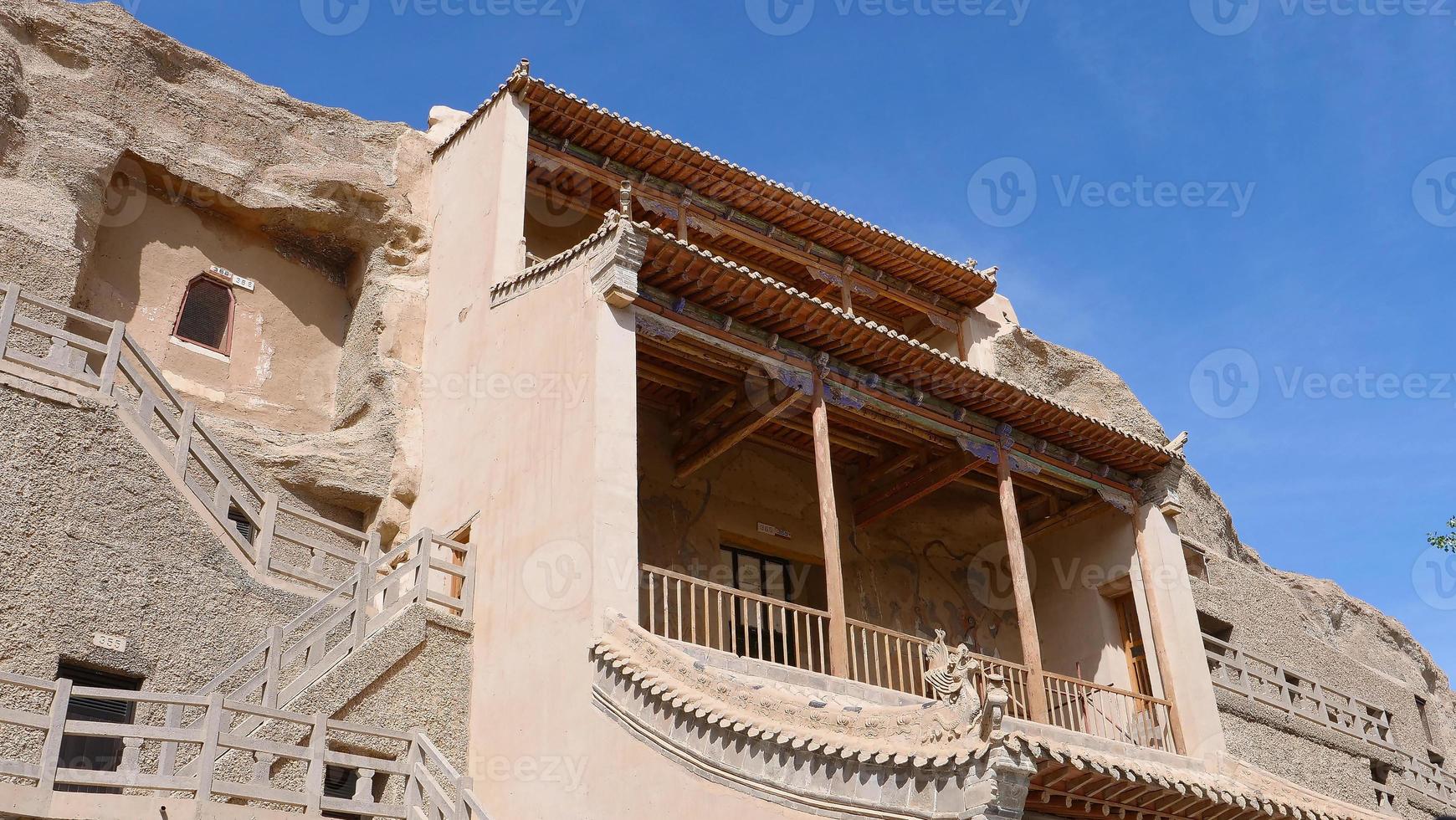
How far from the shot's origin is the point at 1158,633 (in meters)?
16.3

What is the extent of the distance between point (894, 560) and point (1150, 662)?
3.81 meters

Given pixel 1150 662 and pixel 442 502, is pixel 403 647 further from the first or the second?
pixel 1150 662

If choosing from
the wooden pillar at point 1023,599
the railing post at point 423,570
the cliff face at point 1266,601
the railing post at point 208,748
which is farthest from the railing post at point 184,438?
the cliff face at point 1266,601

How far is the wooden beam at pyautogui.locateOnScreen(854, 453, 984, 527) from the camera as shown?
651 inches

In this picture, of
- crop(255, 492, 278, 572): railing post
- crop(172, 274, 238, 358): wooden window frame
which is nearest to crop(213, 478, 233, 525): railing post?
crop(255, 492, 278, 572): railing post

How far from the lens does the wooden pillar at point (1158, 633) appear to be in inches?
619

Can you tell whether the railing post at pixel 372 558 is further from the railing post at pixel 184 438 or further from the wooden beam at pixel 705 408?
the wooden beam at pixel 705 408

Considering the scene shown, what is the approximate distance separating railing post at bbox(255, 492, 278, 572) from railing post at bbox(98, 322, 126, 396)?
1675 mm

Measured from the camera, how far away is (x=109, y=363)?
11.7 metres

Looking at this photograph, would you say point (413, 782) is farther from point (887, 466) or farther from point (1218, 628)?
point (1218, 628)

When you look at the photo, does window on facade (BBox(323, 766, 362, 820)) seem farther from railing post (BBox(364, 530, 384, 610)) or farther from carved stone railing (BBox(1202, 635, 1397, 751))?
carved stone railing (BBox(1202, 635, 1397, 751))

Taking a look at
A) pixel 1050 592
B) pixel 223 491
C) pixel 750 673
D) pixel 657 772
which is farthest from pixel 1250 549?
pixel 223 491

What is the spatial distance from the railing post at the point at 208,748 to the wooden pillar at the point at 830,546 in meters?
5.92

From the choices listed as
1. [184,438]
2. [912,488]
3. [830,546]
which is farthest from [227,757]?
[912,488]
